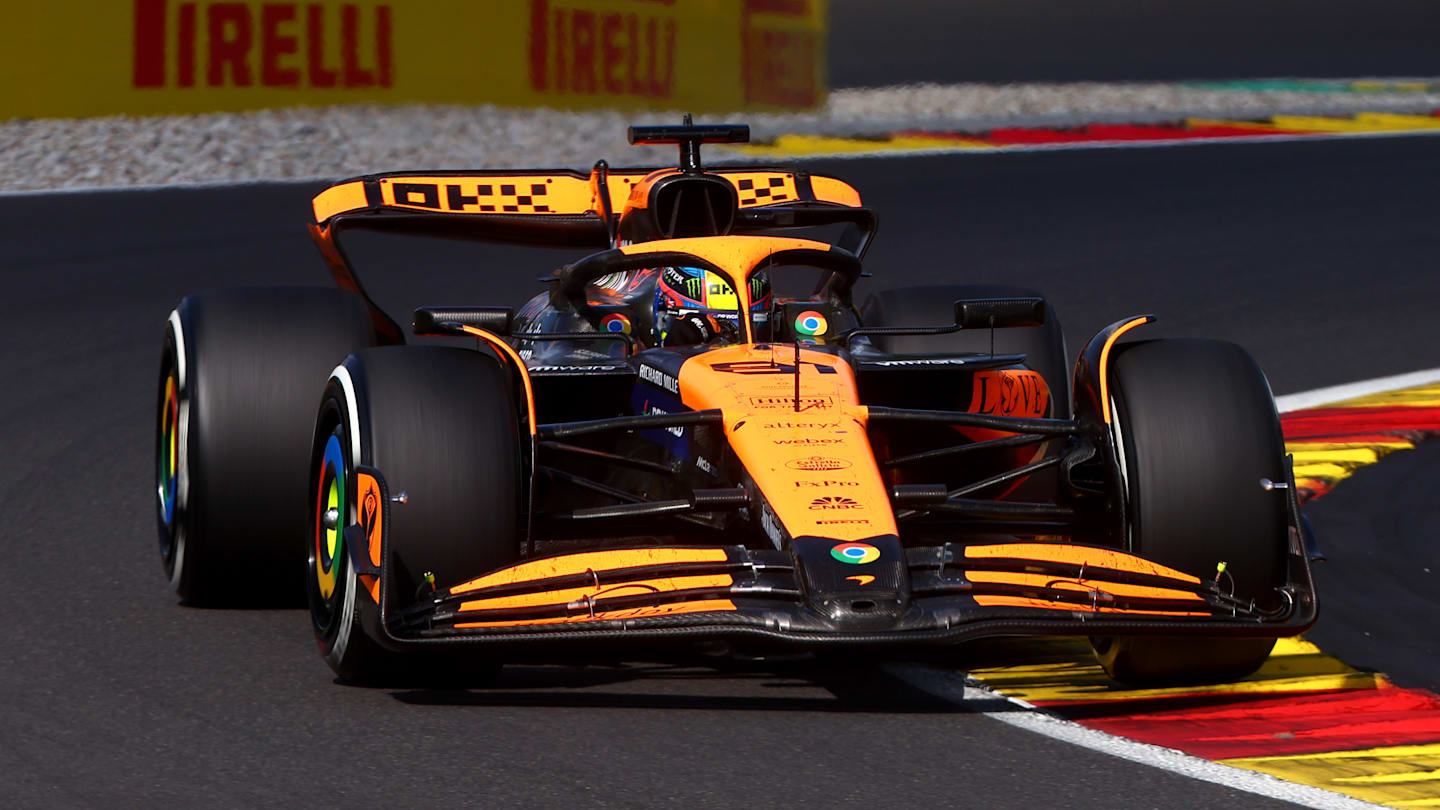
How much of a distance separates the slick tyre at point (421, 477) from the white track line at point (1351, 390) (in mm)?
Answer: 5341

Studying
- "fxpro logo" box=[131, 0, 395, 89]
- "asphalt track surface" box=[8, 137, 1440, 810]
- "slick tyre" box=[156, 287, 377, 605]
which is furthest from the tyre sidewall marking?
"fxpro logo" box=[131, 0, 395, 89]

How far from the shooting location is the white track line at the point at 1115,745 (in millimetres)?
4738

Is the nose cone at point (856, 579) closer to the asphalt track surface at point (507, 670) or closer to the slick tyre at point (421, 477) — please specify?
the asphalt track surface at point (507, 670)

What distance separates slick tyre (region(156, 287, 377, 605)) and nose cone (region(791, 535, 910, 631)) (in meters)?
1.85

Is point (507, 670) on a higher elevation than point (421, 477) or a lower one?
lower

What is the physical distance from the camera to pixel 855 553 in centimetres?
519

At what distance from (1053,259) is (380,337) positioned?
24.5ft

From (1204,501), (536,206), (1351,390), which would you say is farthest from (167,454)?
(1351,390)

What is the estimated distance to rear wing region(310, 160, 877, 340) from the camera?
26.1 feet

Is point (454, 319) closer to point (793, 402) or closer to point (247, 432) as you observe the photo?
point (247, 432)

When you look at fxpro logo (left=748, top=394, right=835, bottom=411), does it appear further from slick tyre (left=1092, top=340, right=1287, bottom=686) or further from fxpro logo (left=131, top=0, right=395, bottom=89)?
fxpro logo (left=131, top=0, right=395, bottom=89)

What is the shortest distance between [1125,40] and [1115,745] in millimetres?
24434

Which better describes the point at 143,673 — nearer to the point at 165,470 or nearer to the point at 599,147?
the point at 165,470

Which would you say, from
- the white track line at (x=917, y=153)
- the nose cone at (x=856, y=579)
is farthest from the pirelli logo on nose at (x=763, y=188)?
the white track line at (x=917, y=153)
